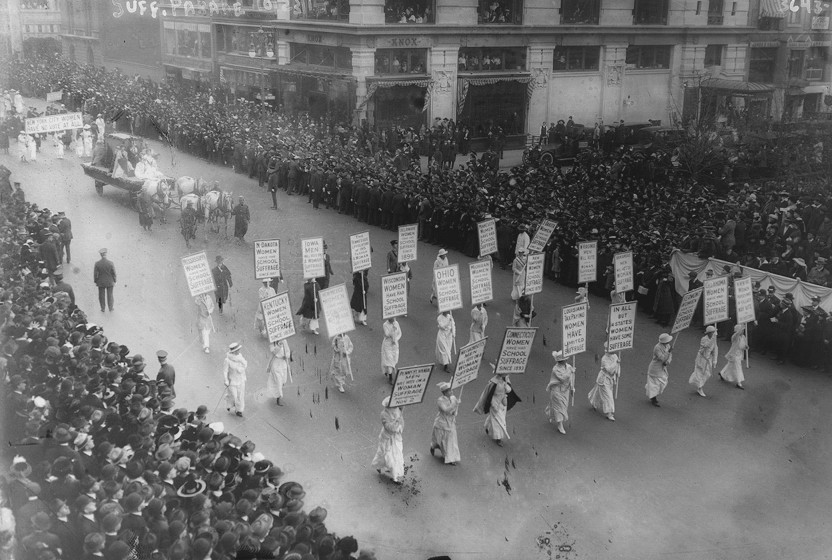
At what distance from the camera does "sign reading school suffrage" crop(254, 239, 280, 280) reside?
17312 mm

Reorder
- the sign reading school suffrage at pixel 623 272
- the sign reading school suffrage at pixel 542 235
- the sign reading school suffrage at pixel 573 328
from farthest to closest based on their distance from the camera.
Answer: the sign reading school suffrage at pixel 542 235 → the sign reading school suffrage at pixel 623 272 → the sign reading school suffrage at pixel 573 328

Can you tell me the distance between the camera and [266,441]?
13766 millimetres

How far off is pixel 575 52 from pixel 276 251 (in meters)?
27.8

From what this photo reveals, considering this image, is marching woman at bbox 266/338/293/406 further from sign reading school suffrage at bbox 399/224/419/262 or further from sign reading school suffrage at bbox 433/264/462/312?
sign reading school suffrage at bbox 399/224/419/262

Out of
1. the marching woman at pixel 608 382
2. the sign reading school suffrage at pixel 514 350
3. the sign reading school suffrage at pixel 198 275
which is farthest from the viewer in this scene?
the sign reading school suffrage at pixel 198 275

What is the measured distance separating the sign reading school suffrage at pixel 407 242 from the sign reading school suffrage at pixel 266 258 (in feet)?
10.9

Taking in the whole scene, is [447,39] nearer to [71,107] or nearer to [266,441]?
[71,107]

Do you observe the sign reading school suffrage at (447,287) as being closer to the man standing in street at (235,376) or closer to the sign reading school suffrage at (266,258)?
the sign reading school suffrage at (266,258)

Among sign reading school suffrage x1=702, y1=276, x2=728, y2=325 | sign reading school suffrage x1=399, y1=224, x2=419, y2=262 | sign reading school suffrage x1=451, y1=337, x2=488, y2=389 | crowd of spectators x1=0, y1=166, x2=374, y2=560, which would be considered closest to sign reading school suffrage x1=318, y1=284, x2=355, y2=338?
sign reading school suffrage x1=451, y1=337, x2=488, y2=389

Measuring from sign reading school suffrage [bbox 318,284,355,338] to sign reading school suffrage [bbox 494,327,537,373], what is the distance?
2972mm

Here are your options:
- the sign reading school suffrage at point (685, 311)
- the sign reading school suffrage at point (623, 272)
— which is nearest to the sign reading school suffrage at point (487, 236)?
the sign reading school suffrage at point (623, 272)

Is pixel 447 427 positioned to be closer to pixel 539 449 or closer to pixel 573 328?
pixel 539 449

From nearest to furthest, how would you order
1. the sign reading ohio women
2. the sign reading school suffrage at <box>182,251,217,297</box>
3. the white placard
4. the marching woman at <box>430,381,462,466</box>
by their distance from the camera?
the marching woman at <box>430,381,462,466</box> < the sign reading school suffrage at <box>182,251,217,297</box> < the white placard < the sign reading ohio women

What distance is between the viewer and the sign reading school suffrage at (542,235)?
2052 centimetres
